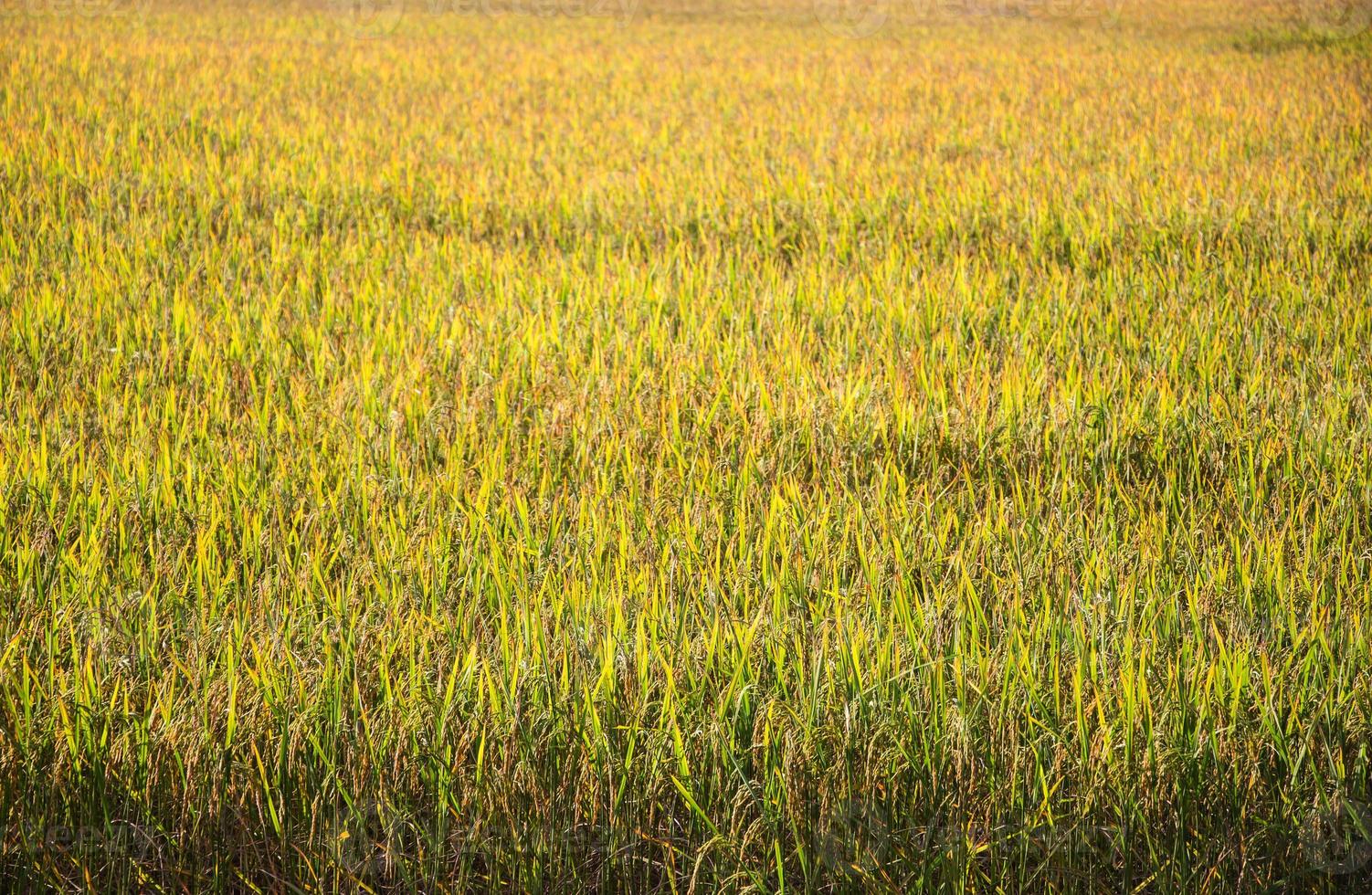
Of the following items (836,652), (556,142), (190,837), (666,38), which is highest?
(666,38)

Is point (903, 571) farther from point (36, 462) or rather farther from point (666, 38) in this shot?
point (666, 38)

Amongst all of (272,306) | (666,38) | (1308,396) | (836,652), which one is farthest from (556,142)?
(666,38)

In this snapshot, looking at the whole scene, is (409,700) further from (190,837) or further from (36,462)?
(36,462)

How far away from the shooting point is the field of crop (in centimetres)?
115

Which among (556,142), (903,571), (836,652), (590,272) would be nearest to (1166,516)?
(903,571)

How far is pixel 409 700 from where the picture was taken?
125 cm

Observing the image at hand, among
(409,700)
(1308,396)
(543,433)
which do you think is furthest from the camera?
(1308,396)

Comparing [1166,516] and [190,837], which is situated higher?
[1166,516]

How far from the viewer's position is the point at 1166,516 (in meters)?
1.76

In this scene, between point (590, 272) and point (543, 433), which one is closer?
point (543, 433)

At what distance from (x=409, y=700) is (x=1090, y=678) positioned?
0.95 meters

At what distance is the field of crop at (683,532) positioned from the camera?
45.1 inches

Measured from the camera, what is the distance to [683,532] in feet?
5.57

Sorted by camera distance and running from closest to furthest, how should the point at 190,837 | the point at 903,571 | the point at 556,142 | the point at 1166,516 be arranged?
the point at 190,837 < the point at 903,571 < the point at 1166,516 < the point at 556,142
